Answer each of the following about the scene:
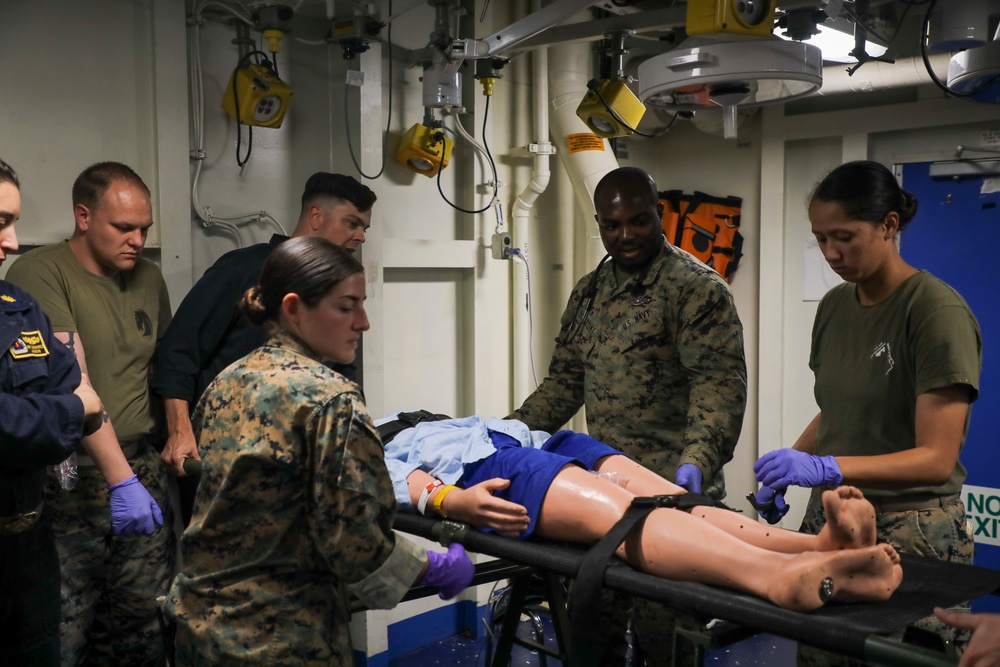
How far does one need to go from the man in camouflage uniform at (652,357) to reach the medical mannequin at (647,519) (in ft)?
Answer: 0.82

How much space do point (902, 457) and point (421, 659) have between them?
93.3 inches

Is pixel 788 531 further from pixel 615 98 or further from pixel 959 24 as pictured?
pixel 615 98

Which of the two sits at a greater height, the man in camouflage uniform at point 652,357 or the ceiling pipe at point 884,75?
the ceiling pipe at point 884,75

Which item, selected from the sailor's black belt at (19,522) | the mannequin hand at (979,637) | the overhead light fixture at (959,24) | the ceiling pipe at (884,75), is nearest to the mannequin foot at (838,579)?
the mannequin hand at (979,637)

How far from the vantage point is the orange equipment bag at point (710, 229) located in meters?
4.54

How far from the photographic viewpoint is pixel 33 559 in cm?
206

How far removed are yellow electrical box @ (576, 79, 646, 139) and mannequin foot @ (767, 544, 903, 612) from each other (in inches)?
68.2

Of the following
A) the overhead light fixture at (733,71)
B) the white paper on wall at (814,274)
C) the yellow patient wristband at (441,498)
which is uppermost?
the overhead light fixture at (733,71)

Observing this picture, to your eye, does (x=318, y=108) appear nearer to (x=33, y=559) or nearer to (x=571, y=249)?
(x=571, y=249)

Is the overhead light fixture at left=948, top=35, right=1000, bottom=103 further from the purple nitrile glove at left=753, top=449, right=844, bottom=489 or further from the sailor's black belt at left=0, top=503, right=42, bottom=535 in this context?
the sailor's black belt at left=0, top=503, right=42, bottom=535

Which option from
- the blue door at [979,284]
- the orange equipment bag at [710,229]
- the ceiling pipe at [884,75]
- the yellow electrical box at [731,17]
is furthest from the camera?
the orange equipment bag at [710,229]

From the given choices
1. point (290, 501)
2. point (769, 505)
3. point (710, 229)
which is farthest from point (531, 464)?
point (710, 229)

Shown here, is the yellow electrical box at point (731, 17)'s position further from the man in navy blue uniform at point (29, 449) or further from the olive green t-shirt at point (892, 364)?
the man in navy blue uniform at point (29, 449)

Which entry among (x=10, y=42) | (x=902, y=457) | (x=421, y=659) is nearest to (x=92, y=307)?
(x=10, y=42)
